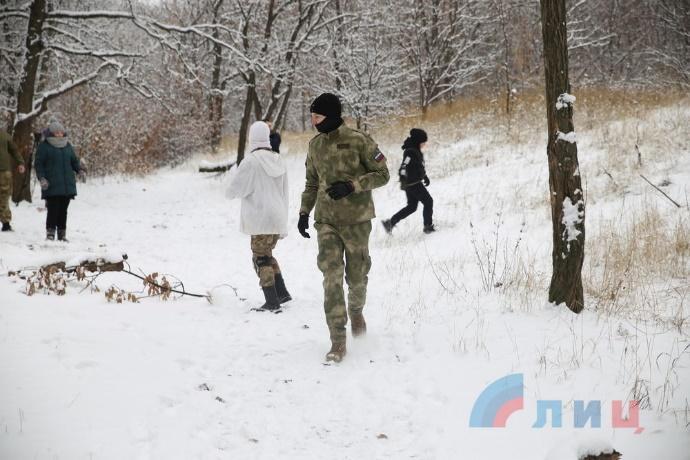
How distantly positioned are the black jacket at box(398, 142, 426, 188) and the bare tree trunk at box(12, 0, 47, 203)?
30.5ft

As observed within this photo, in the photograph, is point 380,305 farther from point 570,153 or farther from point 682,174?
point 682,174

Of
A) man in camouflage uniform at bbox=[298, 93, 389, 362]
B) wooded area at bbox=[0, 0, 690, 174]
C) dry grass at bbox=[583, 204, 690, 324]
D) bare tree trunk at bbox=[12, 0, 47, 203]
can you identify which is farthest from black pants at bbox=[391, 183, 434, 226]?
bare tree trunk at bbox=[12, 0, 47, 203]

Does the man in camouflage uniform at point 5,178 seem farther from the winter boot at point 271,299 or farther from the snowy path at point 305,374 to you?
the winter boot at point 271,299

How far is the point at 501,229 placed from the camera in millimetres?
7914

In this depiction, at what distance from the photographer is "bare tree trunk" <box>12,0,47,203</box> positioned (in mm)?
11375

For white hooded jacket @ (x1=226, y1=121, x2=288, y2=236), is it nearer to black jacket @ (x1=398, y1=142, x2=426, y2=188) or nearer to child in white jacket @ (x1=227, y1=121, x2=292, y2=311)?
child in white jacket @ (x1=227, y1=121, x2=292, y2=311)

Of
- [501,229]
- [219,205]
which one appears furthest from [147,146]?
[501,229]

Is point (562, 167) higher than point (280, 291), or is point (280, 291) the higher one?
point (562, 167)

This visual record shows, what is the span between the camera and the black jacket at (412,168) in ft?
28.3

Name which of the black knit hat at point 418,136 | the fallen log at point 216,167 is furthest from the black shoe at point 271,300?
the fallen log at point 216,167

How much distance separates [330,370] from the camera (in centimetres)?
406

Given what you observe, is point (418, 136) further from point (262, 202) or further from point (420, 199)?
point (262, 202)

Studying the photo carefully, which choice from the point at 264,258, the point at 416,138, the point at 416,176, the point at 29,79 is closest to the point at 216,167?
the point at 29,79

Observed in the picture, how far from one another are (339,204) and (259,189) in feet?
5.64
